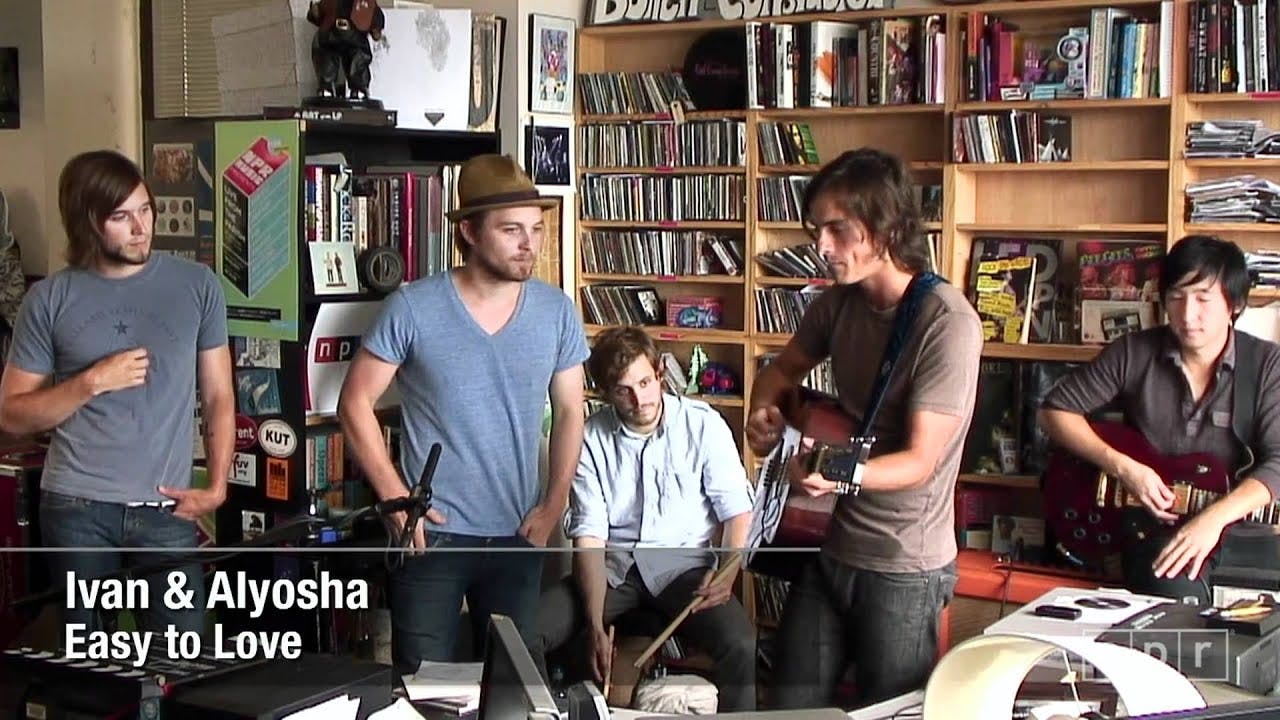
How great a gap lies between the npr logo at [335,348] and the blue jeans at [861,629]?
7.21 feet

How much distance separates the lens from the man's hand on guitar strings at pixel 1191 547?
3.80 m

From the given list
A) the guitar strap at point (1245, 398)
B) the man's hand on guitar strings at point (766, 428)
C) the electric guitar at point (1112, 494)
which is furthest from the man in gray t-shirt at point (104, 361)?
the guitar strap at point (1245, 398)

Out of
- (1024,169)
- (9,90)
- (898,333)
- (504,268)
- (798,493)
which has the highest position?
(9,90)

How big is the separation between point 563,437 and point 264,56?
6.86 ft

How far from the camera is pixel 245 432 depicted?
4.58m

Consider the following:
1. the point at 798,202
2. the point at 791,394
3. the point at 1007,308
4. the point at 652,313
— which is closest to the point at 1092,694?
the point at 791,394

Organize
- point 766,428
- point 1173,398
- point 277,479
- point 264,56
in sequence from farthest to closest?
1. point 264,56
2. point 277,479
3. point 1173,398
4. point 766,428

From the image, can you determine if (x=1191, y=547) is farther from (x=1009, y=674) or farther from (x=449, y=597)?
(x=449, y=597)

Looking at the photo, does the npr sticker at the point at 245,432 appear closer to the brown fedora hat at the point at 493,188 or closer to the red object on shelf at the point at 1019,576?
the brown fedora hat at the point at 493,188

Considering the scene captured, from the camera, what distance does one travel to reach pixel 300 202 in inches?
173

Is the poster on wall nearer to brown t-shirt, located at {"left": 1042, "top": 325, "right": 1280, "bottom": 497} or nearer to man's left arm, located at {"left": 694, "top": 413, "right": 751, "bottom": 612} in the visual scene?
man's left arm, located at {"left": 694, "top": 413, "right": 751, "bottom": 612}

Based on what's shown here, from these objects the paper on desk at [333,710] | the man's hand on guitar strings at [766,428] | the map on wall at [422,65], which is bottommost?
the paper on desk at [333,710]

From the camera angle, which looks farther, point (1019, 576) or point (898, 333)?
point (1019, 576)

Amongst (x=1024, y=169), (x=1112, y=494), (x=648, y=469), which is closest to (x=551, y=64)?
(x=1024, y=169)
